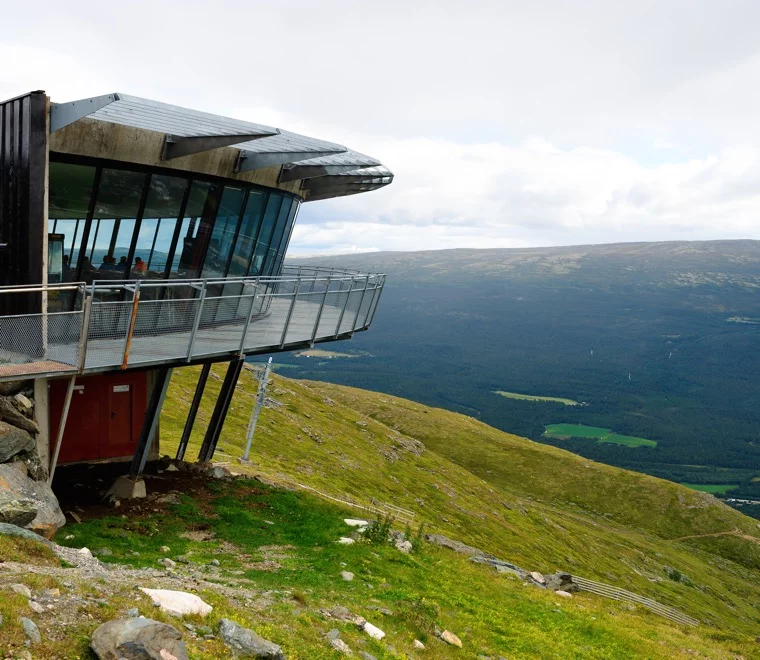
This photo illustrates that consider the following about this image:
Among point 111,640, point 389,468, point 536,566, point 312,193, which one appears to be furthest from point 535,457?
point 111,640

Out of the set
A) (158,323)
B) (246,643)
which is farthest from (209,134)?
(246,643)

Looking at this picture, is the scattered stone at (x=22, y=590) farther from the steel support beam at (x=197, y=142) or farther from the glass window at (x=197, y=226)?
the glass window at (x=197, y=226)

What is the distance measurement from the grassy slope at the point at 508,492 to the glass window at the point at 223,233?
649 inches

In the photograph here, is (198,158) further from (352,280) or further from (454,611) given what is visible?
(454,611)

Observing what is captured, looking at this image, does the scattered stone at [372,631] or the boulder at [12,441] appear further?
Result: the boulder at [12,441]

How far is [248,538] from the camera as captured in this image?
61.9 feet

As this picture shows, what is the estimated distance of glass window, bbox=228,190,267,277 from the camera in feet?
72.9

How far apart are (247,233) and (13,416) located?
9.41 meters

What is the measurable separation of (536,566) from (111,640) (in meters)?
51.6

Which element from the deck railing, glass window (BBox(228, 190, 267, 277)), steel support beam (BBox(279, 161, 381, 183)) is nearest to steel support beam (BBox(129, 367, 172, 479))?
the deck railing

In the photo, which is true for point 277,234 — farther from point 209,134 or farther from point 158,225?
point 209,134

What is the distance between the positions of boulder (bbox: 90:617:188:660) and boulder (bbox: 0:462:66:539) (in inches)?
220

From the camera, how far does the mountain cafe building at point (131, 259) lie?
617 inches

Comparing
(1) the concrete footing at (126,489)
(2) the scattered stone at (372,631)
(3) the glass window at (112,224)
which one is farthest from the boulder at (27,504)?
(2) the scattered stone at (372,631)
